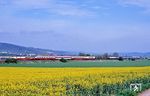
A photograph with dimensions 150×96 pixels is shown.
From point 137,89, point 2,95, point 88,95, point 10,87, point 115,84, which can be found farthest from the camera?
point 115,84

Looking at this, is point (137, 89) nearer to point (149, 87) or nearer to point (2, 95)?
point (149, 87)

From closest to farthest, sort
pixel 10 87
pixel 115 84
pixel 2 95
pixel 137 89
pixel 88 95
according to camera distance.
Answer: pixel 2 95
pixel 88 95
pixel 10 87
pixel 137 89
pixel 115 84

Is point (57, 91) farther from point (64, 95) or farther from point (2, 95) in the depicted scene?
point (2, 95)

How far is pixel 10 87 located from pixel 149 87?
1094 centimetres

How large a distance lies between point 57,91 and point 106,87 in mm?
5028

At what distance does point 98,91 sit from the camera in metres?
25.4

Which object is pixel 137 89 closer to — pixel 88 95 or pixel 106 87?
pixel 106 87

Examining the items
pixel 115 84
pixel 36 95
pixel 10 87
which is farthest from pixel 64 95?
pixel 115 84

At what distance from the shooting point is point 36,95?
2156 centimetres

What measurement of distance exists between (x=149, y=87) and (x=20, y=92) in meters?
11.7

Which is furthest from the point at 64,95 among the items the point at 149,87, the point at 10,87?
the point at 149,87

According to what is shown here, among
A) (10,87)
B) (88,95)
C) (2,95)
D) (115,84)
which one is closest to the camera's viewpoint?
(2,95)

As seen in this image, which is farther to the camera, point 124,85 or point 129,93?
point 124,85

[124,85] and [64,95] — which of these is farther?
[124,85]
